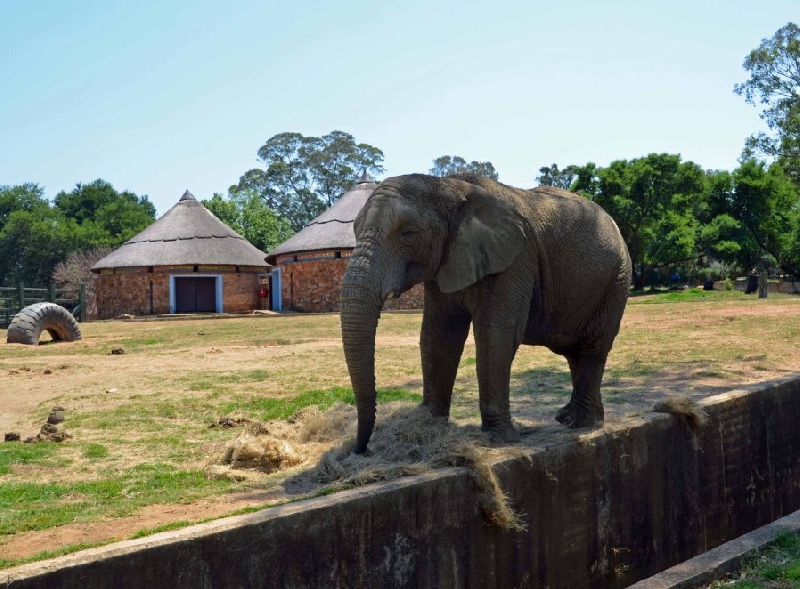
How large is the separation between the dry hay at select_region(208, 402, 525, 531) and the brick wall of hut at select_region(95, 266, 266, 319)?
104 feet

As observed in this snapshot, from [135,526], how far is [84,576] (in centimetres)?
129

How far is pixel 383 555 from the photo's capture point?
15.2 ft


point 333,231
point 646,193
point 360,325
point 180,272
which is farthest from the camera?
point 646,193

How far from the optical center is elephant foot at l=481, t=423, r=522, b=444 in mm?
5738

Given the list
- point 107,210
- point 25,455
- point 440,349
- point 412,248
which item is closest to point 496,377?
point 440,349

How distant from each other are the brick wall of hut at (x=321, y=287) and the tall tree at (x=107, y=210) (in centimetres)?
2286

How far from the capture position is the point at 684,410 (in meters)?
6.79

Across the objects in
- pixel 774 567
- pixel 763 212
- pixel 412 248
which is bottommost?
pixel 774 567

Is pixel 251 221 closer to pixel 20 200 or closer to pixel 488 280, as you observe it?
pixel 20 200

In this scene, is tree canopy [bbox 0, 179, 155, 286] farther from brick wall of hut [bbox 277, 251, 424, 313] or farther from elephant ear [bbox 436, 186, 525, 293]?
elephant ear [bbox 436, 186, 525, 293]

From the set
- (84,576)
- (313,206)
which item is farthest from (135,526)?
(313,206)

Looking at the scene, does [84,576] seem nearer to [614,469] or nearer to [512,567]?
[512,567]

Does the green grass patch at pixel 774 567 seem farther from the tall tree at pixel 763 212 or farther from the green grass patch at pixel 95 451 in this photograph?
the tall tree at pixel 763 212

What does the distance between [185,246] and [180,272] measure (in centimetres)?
137
